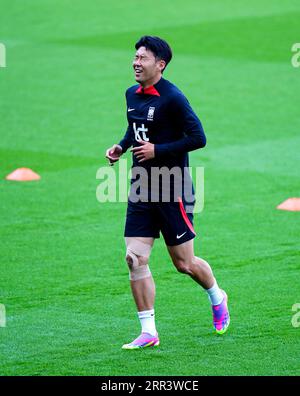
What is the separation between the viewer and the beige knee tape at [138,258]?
8000 millimetres

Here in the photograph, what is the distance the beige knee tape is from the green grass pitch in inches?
22.1

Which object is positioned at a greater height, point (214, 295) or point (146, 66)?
point (146, 66)

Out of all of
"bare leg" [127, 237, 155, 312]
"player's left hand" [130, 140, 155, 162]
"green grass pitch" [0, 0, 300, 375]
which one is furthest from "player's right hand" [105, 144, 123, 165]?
"green grass pitch" [0, 0, 300, 375]

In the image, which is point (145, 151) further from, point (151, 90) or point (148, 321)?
point (148, 321)

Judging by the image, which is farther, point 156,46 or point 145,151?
point 156,46

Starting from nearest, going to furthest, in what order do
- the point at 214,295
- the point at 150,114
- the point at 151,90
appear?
the point at 150,114 → the point at 151,90 → the point at 214,295

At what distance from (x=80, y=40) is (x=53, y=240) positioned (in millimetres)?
14033

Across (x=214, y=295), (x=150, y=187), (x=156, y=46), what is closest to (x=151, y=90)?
(x=156, y=46)

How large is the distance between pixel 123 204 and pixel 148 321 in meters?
4.96

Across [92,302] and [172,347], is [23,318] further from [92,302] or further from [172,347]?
[172,347]

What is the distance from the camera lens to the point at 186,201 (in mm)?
8156

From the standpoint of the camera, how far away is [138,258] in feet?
26.2

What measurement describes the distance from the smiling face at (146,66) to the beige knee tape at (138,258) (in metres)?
1.27
